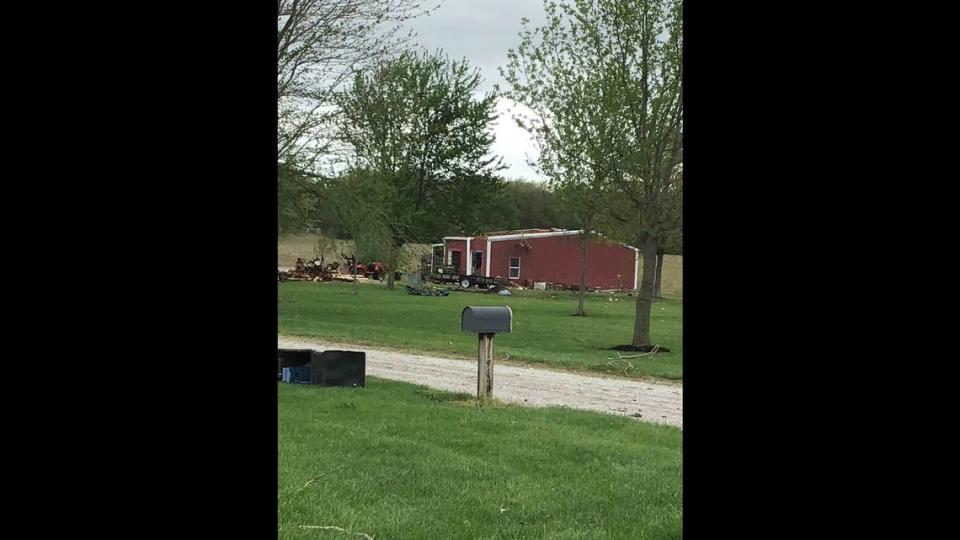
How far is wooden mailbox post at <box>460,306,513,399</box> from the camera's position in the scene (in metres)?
7.59

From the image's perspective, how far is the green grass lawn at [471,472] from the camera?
12.8 feet

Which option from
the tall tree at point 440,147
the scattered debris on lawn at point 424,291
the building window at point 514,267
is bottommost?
the scattered debris on lawn at point 424,291

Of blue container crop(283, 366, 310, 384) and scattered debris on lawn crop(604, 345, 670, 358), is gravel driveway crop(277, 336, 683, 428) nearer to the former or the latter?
blue container crop(283, 366, 310, 384)

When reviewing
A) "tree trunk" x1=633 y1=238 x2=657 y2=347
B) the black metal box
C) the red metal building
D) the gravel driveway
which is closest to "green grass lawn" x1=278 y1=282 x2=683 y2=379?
"tree trunk" x1=633 y1=238 x2=657 y2=347

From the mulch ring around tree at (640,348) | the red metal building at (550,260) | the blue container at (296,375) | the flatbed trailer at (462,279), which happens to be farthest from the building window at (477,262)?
the blue container at (296,375)

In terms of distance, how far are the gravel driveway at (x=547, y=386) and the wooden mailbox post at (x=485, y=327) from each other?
0.40 m

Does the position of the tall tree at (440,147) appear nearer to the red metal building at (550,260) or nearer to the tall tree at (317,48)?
the red metal building at (550,260)

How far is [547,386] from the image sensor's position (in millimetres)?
9453

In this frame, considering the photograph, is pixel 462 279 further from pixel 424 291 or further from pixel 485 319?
pixel 485 319

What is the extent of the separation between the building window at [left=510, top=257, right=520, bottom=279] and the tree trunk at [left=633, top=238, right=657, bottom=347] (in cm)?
1781
